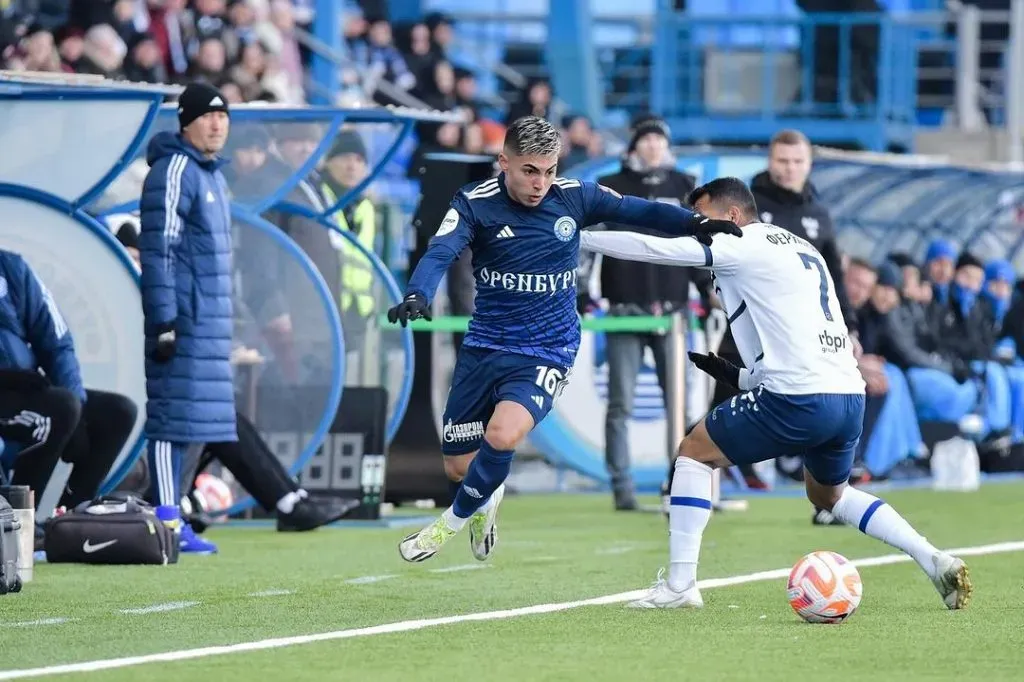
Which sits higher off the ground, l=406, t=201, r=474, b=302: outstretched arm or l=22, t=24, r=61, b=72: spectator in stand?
l=22, t=24, r=61, b=72: spectator in stand

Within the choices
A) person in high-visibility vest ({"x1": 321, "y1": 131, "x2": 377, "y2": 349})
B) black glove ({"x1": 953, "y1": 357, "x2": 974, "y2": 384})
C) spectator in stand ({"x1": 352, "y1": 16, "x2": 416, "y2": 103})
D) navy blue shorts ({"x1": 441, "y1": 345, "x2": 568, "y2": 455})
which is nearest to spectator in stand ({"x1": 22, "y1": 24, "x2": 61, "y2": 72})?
person in high-visibility vest ({"x1": 321, "y1": 131, "x2": 377, "y2": 349})

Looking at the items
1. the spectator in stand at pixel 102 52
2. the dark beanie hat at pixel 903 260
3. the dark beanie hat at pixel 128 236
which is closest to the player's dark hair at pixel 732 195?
the dark beanie hat at pixel 128 236

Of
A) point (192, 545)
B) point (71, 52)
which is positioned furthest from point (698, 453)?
point (71, 52)

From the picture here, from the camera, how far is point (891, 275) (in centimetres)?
1986

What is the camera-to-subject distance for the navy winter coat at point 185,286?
1128 centimetres

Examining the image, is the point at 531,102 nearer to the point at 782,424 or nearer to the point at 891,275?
the point at 891,275

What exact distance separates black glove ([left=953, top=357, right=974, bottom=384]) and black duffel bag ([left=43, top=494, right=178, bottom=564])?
406 inches

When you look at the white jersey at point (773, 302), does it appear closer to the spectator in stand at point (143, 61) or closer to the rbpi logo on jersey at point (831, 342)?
the rbpi logo on jersey at point (831, 342)

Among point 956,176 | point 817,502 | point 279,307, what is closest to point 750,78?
point 956,176

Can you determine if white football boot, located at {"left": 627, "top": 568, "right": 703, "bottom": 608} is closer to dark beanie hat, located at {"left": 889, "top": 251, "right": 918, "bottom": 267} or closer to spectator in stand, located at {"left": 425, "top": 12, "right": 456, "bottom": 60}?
dark beanie hat, located at {"left": 889, "top": 251, "right": 918, "bottom": 267}

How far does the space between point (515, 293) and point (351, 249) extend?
4.85 metres

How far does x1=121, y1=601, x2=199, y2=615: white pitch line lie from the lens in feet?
28.7

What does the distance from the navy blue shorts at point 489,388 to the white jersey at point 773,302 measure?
0.88 m

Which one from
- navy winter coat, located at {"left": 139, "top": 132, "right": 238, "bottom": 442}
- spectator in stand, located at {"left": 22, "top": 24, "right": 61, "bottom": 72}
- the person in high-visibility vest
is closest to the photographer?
navy winter coat, located at {"left": 139, "top": 132, "right": 238, "bottom": 442}
